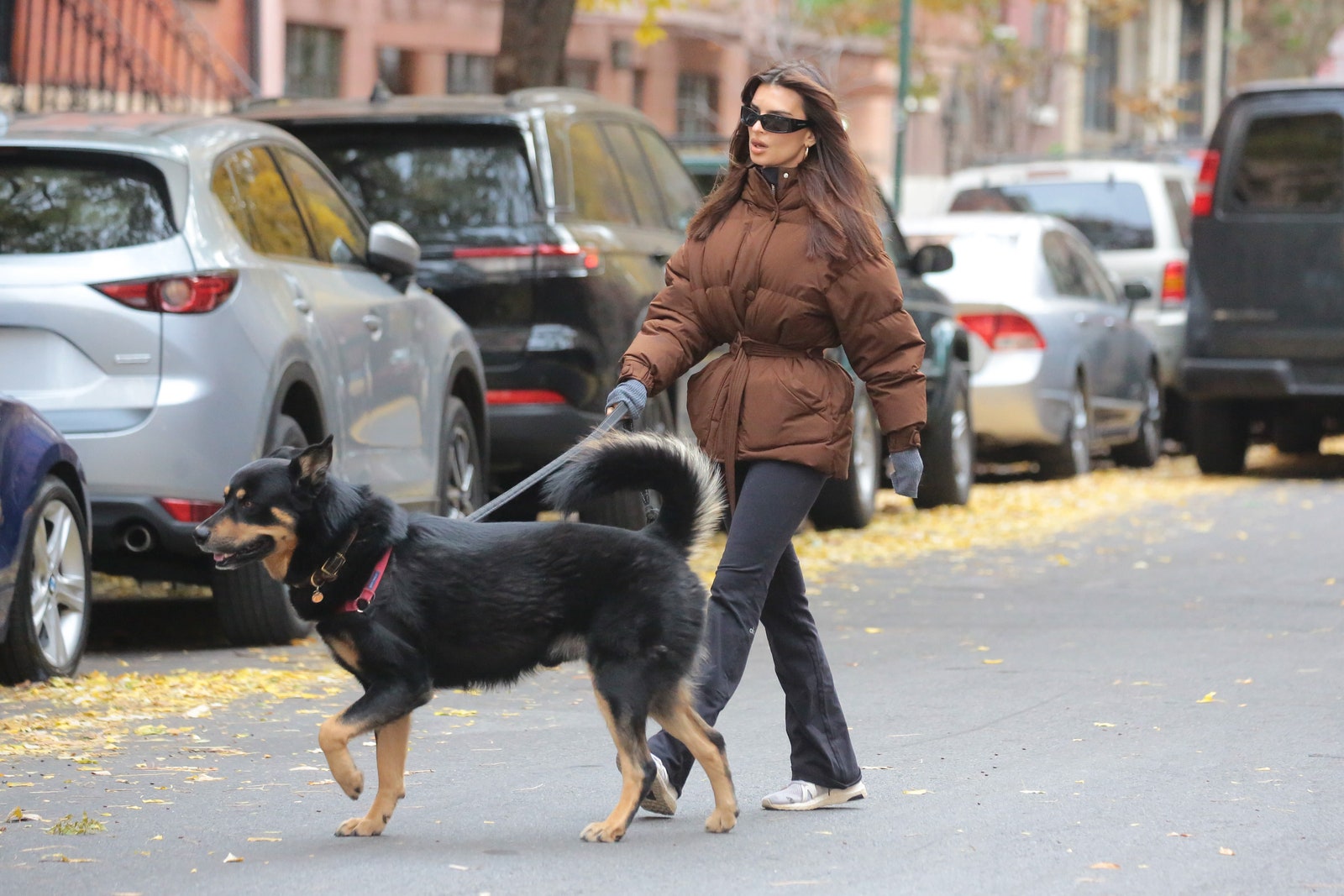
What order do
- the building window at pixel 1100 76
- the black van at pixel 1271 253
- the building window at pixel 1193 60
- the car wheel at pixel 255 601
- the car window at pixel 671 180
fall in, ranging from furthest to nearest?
the building window at pixel 1193 60 < the building window at pixel 1100 76 < the black van at pixel 1271 253 < the car window at pixel 671 180 < the car wheel at pixel 255 601

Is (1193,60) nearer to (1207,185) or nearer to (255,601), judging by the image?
(1207,185)

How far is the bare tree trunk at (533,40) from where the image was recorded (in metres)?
14.3

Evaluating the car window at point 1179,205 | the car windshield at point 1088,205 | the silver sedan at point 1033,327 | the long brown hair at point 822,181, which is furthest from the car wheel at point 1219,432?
the long brown hair at point 822,181

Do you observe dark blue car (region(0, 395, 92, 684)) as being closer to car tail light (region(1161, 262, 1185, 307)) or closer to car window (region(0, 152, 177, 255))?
car window (region(0, 152, 177, 255))

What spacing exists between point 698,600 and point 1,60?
569 inches

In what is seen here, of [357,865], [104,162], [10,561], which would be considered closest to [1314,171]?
[104,162]

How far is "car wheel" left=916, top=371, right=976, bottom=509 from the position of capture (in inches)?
515

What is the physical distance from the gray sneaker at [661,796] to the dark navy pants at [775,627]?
0.03 metres

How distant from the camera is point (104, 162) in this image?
779cm

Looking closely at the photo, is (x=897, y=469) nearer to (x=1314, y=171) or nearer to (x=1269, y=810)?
(x=1269, y=810)

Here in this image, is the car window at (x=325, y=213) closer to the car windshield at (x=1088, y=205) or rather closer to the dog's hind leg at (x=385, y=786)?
the dog's hind leg at (x=385, y=786)

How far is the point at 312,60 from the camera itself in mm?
26000

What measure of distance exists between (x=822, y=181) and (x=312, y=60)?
21.4 metres

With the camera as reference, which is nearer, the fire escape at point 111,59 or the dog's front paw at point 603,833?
the dog's front paw at point 603,833
